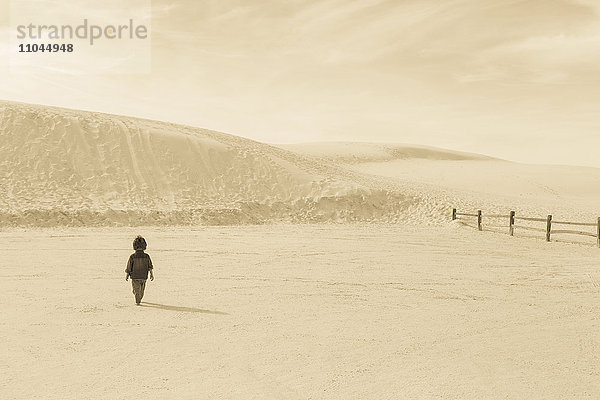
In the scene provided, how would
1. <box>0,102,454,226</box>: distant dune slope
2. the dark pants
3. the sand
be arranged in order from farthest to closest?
<box>0,102,454,226</box>: distant dune slope, the dark pants, the sand

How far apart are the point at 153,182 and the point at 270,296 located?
75.5 ft

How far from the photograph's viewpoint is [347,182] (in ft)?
120

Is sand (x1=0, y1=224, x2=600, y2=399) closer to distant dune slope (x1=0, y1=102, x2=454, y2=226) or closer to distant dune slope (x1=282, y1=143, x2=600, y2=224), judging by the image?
distant dune slope (x1=0, y1=102, x2=454, y2=226)

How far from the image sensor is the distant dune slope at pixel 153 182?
2789cm

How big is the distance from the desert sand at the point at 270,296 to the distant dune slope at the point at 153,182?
0.18 m

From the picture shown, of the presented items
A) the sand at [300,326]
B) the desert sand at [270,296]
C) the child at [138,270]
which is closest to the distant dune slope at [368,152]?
the desert sand at [270,296]

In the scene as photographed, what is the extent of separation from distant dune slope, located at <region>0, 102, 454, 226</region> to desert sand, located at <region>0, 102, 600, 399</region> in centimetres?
18

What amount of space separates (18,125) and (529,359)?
36884mm

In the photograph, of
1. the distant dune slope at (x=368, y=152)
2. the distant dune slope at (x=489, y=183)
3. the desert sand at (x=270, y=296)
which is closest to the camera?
the desert sand at (x=270, y=296)

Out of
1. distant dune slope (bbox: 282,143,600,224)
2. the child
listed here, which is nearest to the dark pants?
the child

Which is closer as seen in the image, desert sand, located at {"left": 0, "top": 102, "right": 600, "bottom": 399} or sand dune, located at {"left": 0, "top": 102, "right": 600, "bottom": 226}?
desert sand, located at {"left": 0, "top": 102, "right": 600, "bottom": 399}

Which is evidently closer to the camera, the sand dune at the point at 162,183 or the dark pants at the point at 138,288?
the dark pants at the point at 138,288

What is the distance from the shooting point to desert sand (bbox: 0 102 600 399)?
675cm

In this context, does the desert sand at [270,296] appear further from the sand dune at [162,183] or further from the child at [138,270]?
the child at [138,270]
